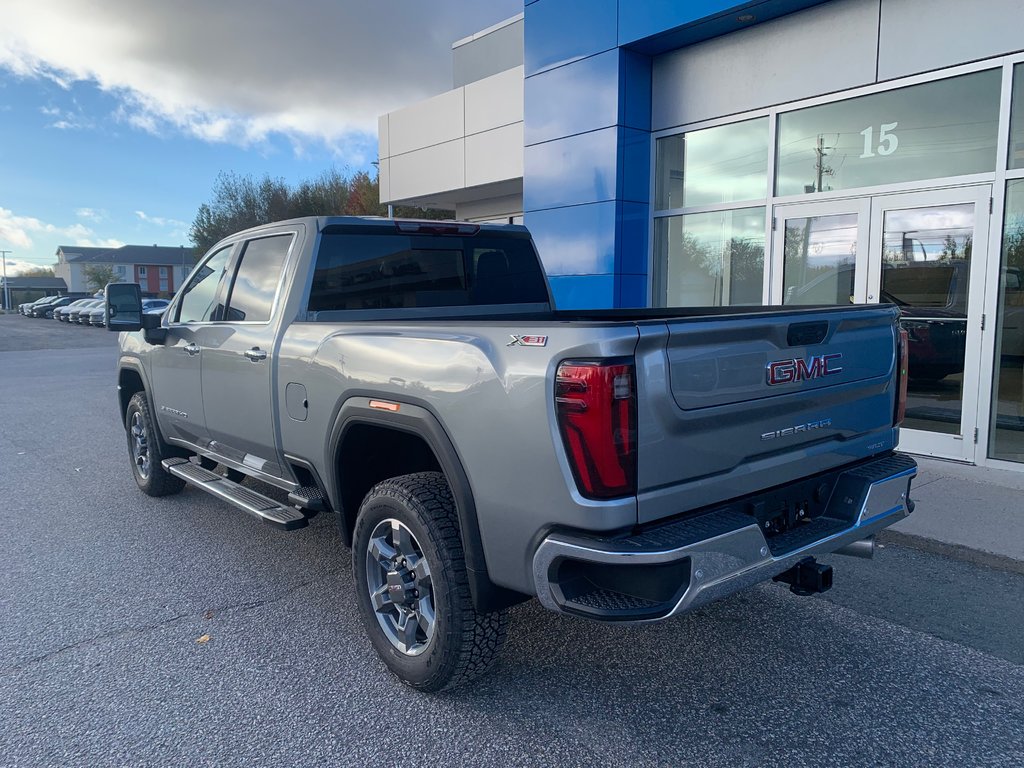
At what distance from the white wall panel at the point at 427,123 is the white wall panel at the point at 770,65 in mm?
5306

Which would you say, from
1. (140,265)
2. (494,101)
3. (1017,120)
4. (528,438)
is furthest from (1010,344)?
(140,265)

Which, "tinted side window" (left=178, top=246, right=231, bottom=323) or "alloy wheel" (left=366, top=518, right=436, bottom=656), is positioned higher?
"tinted side window" (left=178, top=246, right=231, bottom=323)

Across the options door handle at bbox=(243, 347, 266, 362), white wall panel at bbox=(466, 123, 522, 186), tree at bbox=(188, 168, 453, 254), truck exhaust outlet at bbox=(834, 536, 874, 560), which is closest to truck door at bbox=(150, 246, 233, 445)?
door handle at bbox=(243, 347, 266, 362)

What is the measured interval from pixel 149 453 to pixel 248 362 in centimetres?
232

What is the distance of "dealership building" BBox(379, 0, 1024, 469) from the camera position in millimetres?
6875

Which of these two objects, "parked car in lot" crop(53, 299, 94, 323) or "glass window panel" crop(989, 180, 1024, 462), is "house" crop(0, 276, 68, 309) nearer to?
"parked car in lot" crop(53, 299, 94, 323)

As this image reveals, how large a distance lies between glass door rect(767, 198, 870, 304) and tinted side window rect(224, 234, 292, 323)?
5.75 metres

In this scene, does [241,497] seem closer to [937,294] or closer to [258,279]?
[258,279]

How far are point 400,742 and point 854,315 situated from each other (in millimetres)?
2518

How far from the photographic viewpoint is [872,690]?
10.7 feet

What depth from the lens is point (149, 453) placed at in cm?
610

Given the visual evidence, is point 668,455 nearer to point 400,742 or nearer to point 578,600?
point 578,600

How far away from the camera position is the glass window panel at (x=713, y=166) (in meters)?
8.94

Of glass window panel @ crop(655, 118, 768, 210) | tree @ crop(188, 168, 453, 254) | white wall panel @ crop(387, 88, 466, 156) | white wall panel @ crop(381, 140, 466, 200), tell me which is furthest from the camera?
tree @ crop(188, 168, 453, 254)
